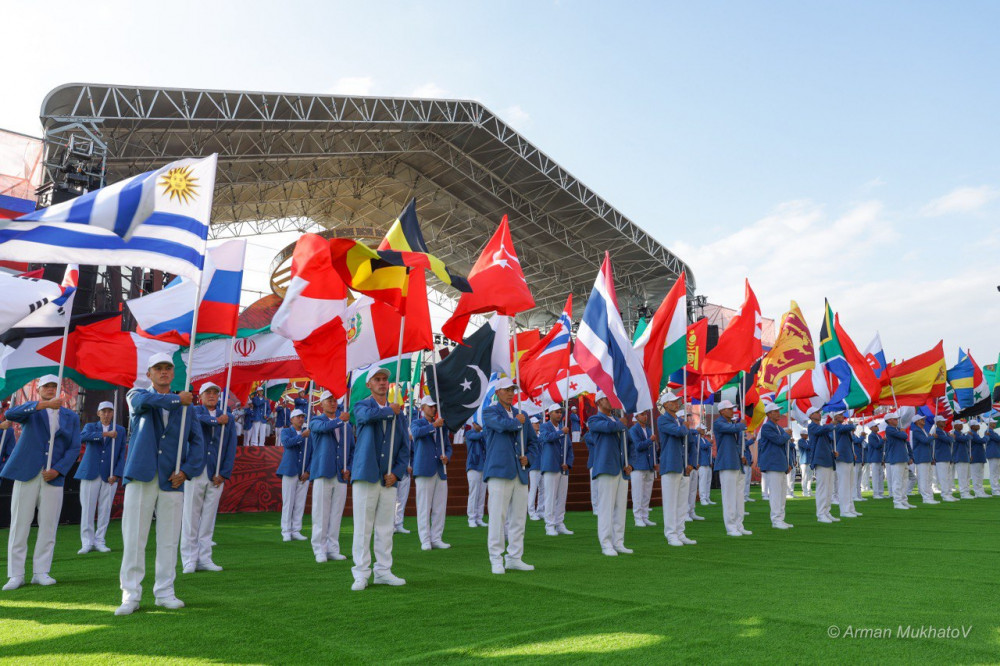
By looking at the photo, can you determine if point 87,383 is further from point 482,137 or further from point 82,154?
point 482,137

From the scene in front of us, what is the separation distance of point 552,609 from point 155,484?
10.4 feet

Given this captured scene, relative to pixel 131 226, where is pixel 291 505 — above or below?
below

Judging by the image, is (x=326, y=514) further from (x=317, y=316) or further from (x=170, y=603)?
(x=170, y=603)

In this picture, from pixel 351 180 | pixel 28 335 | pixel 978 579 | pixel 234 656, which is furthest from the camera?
pixel 351 180

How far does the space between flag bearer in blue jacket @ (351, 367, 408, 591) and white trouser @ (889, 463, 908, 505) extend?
473 inches

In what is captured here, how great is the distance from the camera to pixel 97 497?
9133 mm

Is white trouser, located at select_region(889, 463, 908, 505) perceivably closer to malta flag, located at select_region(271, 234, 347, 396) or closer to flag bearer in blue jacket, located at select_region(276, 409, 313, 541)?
flag bearer in blue jacket, located at select_region(276, 409, 313, 541)

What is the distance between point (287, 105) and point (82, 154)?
8567mm

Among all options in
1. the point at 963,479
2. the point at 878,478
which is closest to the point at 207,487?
the point at 878,478

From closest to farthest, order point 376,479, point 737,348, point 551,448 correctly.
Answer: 1. point 376,479
2. point 737,348
3. point 551,448

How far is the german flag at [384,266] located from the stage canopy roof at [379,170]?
11.1m

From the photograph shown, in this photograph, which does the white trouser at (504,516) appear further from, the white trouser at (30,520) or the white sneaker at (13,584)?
the white sneaker at (13,584)

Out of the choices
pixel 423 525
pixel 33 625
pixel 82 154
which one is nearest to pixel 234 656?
pixel 33 625

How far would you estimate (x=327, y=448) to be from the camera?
817cm
